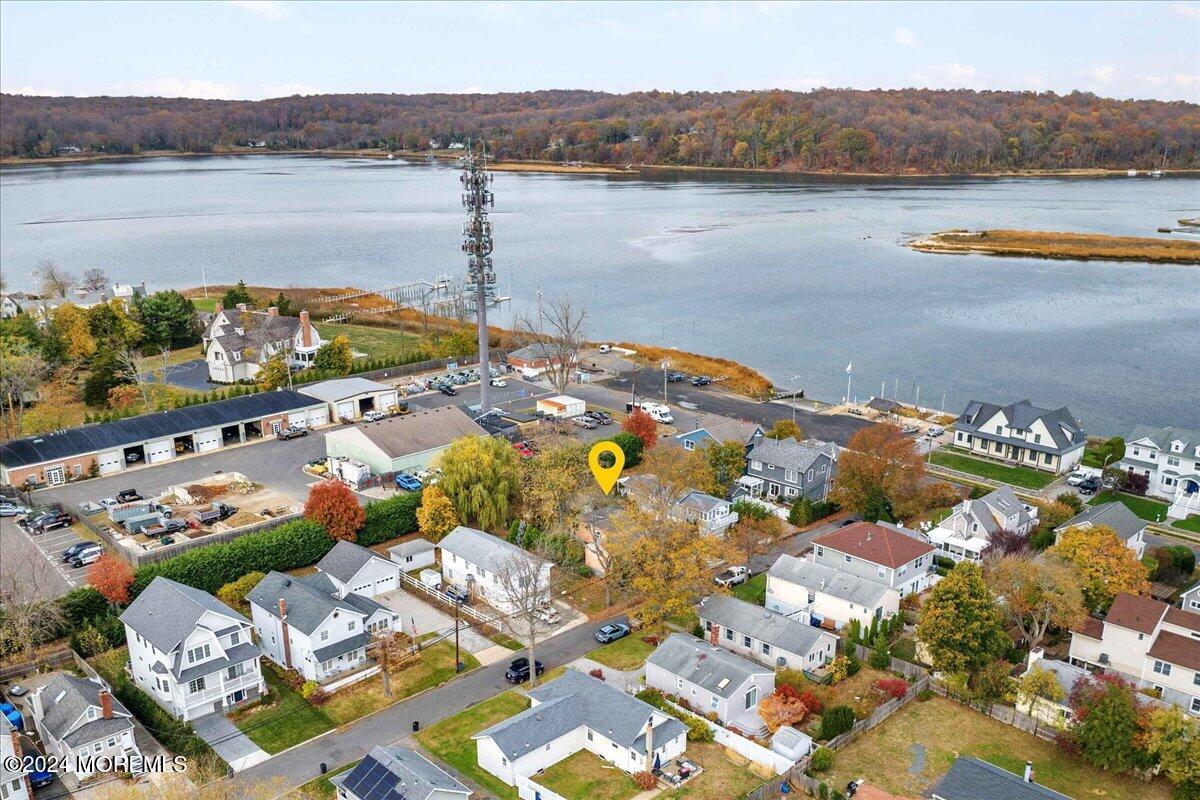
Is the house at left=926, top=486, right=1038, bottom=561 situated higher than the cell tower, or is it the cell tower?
the cell tower

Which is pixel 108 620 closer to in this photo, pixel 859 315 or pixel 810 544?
pixel 810 544

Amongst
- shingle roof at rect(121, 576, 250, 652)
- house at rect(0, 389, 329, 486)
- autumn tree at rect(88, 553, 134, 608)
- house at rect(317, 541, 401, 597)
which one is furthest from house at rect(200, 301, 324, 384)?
shingle roof at rect(121, 576, 250, 652)

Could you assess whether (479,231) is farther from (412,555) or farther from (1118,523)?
(1118,523)

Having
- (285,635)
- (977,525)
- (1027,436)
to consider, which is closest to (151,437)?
(285,635)

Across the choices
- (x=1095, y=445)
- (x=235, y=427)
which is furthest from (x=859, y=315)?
(x=235, y=427)

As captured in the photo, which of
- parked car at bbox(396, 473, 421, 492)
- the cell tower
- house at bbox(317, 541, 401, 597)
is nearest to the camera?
house at bbox(317, 541, 401, 597)

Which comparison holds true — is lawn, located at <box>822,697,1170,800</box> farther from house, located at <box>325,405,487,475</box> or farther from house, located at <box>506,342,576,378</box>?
house, located at <box>506,342,576,378</box>
